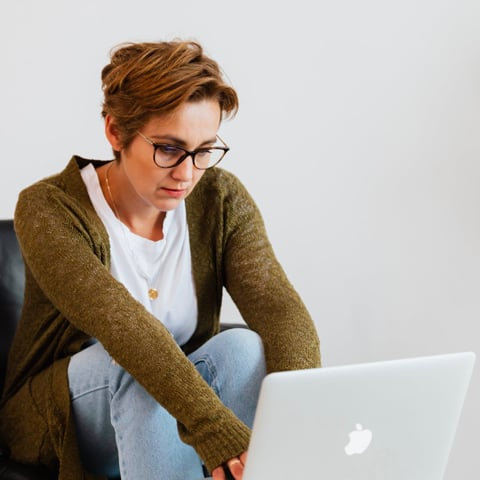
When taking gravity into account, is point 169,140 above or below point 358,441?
above

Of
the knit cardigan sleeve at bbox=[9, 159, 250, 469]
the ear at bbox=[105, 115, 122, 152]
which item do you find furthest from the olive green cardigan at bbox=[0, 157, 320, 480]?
the ear at bbox=[105, 115, 122, 152]

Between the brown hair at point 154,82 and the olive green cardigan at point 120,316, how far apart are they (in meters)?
0.19

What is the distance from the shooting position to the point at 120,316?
158 cm

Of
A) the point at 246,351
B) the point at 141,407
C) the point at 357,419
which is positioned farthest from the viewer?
the point at 246,351

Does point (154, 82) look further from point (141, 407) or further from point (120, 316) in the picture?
point (141, 407)

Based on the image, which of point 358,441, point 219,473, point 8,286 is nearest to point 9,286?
point 8,286

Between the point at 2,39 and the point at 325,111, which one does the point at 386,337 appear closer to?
the point at 325,111

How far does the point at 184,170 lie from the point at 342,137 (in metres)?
0.98

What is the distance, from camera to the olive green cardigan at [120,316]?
1516 millimetres

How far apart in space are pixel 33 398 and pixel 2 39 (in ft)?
3.27

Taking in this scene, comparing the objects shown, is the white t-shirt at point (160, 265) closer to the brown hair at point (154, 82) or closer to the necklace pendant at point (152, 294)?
the necklace pendant at point (152, 294)

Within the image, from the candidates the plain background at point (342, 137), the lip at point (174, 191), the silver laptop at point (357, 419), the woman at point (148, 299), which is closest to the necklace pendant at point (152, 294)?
the woman at point (148, 299)

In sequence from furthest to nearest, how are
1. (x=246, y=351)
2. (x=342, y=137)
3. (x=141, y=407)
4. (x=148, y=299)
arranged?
(x=342, y=137) < (x=148, y=299) < (x=246, y=351) < (x=141, y=407)

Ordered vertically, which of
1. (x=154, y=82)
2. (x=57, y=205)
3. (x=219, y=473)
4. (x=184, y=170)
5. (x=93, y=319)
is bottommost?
(x=219, y=473)
